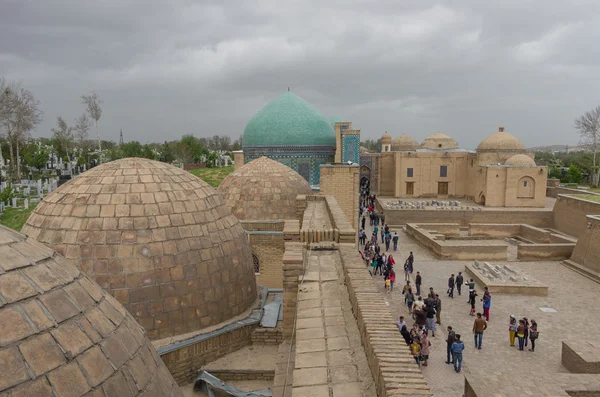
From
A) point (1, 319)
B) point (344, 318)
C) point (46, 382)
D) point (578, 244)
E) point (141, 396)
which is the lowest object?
point (578, 244)

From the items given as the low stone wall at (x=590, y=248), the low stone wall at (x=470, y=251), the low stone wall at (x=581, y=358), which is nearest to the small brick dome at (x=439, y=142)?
the low stone wall at (x=470, y=251)

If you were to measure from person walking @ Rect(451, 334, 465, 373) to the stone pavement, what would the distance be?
408 centimetres

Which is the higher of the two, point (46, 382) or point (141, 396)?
point (46, 382)

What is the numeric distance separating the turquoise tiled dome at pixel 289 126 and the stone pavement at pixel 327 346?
19526 millimetres

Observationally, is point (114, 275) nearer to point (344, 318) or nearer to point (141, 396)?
point (344, 318)

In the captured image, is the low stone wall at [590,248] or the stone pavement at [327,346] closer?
the stone pavement at [327,346]

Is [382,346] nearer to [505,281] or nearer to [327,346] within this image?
[327,346]

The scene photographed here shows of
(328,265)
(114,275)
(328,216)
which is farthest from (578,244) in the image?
(114,275)

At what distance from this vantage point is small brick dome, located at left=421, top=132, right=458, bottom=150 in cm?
3725

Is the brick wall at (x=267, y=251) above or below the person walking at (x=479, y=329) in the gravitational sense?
above

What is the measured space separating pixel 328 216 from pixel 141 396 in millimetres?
7739

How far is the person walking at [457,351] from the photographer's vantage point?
8.50m

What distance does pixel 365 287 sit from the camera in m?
4.75

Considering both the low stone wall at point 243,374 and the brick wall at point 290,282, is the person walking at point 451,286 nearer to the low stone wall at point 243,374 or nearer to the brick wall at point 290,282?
the brick wall at point 290,282
